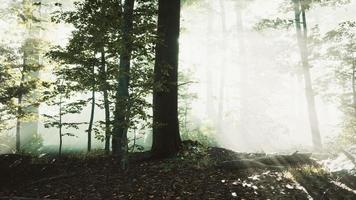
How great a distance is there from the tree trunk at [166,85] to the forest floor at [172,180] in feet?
1.61

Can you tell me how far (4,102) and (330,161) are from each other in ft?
36.7

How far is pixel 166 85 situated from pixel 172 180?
123 inches

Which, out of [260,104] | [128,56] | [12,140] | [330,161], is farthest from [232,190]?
[260,104]

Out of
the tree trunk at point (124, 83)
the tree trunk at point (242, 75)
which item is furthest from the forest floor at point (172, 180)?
the tree trunk at point (242, 75)

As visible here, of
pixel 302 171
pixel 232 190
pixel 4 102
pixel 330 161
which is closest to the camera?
pixel 232 190

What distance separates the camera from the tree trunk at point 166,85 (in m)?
9.38

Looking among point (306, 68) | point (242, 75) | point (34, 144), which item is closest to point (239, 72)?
point (242, 75)

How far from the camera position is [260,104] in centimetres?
2309

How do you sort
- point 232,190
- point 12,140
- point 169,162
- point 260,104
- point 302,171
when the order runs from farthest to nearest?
point 260,104
point 12,140
point 169,162
point 302,171
point 232,190

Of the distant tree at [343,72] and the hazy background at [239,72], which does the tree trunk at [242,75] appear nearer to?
the hazy background at [239,72]

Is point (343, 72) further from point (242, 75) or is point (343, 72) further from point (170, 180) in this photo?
point (170, 180)

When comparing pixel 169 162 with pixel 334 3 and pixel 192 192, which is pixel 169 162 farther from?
pixel 334 3

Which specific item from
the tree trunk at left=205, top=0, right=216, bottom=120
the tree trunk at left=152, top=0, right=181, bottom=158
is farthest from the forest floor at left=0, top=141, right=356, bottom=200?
the tree trunk at left=205, top=0, right=216, bottom=120

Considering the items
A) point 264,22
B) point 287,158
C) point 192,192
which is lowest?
point 192,192
